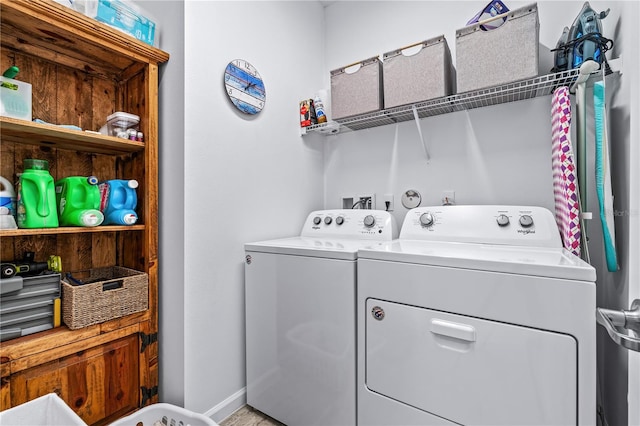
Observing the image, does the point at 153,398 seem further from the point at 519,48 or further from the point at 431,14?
the point at 431,14

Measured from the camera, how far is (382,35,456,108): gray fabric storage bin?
1505 mm

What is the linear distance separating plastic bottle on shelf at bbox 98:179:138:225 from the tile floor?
3.63 ft

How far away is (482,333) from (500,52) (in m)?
1.19

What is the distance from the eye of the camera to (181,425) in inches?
50.8

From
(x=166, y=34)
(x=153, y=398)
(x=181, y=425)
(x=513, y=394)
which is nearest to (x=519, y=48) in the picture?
(x=513, y=394)

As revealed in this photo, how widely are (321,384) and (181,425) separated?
0.62 metres

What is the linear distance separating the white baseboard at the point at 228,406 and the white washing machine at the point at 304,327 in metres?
0.06

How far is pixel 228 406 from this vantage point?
157 cm

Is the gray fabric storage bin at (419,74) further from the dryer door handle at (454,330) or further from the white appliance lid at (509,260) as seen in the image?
the dryer door handle at (454,330)

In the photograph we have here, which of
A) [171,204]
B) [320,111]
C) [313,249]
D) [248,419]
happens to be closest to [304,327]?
[313,249]

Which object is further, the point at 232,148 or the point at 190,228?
the point at 232,148

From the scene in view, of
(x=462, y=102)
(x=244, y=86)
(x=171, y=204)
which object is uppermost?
(x=244, y=86)

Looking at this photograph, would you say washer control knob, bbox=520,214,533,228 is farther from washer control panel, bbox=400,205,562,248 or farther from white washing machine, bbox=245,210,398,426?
white washing machine, bbox=245,210,398,426

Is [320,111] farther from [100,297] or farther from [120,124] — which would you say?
[100,297]
